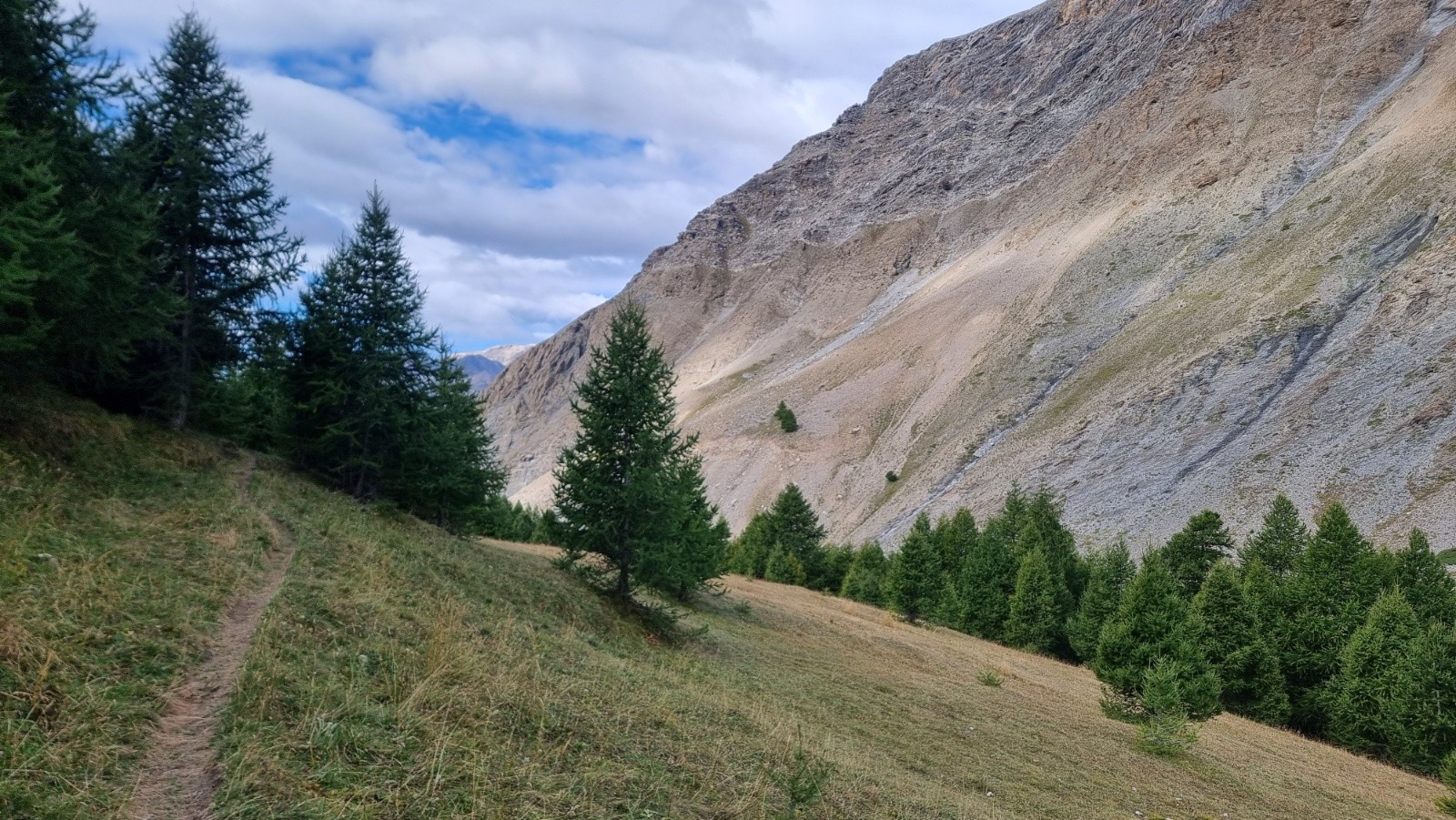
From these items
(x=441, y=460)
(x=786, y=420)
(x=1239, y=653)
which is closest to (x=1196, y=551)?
(x=1239, y=653)

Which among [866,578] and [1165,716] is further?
[866,578]

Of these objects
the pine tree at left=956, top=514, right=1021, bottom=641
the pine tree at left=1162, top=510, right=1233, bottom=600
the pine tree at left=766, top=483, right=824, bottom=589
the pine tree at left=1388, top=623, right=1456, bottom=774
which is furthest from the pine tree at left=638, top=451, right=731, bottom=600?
the pine tree at left=1162, top=510, right=1233, bottom=600

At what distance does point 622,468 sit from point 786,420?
75442 millimetres

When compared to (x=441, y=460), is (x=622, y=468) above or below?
above

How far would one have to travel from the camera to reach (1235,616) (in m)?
25.8

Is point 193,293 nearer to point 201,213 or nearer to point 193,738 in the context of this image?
point 201,213

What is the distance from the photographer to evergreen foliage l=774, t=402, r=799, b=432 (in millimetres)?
93438

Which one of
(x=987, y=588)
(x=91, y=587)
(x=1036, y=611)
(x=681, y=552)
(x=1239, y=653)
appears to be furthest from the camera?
(x=987, y=588)

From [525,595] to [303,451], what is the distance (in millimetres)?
11154

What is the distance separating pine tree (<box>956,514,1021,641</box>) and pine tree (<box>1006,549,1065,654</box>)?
5.45 feet

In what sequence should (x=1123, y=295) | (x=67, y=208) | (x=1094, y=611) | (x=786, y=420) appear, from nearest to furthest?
1. (x=67, y=208)
2. (x=1094, y=611)
3. (x=1123, y=295)
4. (x=786, y=420)

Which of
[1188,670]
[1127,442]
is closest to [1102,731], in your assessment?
[1188,670]

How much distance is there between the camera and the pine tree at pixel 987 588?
125 feet

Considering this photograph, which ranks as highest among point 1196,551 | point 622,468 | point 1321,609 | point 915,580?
point 1196,551
